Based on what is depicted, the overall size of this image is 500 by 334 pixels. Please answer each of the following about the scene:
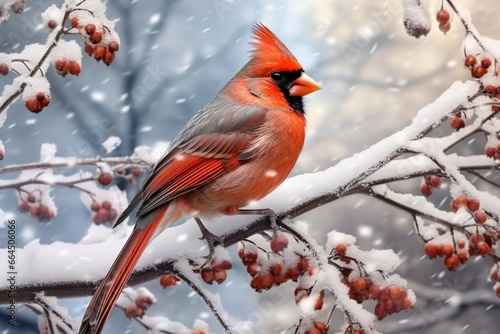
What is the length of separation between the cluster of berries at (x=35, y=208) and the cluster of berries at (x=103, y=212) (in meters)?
0.08

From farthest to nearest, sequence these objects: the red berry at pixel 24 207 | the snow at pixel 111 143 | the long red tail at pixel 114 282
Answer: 1. the snow at pixel 111 143
2. the red berry at pixel 24 207
3. the long red tail at pixel 114 282

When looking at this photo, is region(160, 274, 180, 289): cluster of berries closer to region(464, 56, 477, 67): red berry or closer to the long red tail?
the long red tail

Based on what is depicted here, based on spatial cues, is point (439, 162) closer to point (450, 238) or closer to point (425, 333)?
point (450, 238)

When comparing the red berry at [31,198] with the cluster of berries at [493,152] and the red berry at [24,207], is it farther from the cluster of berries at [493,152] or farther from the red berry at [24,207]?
the cluster of berries at [493,152]

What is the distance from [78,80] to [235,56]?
37cm

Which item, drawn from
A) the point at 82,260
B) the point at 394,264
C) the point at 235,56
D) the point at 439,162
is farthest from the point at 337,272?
the point at 235,56

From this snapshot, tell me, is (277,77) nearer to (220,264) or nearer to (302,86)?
(302,86)

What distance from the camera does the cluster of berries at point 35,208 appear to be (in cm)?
137

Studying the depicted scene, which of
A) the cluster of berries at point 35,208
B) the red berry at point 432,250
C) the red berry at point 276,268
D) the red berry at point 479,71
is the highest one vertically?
the cluster of berries at point 35,208

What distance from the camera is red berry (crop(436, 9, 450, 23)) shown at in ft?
4.25

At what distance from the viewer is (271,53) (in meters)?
1.30

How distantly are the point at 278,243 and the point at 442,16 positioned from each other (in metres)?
0.54

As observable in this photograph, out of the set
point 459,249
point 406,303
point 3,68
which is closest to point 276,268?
point 406,303

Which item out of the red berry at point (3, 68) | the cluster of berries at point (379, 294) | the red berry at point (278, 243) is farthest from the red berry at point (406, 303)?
the red berry at point (3, 68)
